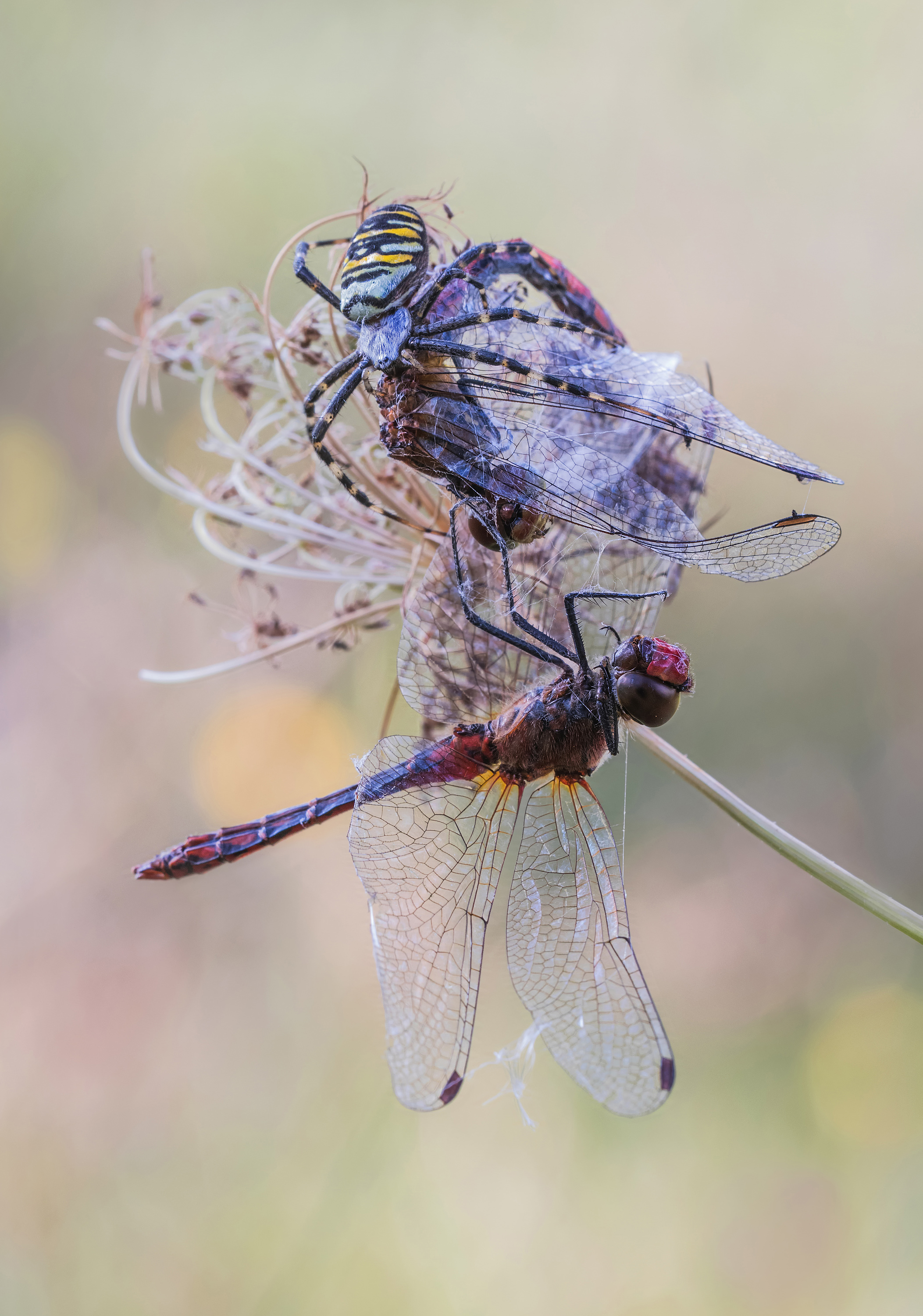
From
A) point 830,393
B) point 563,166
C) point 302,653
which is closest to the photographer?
point 302,653

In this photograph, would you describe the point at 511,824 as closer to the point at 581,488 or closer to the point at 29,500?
the point at 581,488

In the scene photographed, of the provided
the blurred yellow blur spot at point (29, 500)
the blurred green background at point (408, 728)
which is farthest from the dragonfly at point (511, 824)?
the blurred yellow blur spot at point (29, 500)

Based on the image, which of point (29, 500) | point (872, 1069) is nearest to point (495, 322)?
point (872, 1069)

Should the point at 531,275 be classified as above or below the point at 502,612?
above

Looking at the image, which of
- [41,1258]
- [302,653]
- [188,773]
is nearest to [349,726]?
[302,653]

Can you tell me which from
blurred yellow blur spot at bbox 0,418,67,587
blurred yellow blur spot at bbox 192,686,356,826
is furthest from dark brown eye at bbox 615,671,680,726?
blurred yellow blur spot at bbox 0,418,67,587

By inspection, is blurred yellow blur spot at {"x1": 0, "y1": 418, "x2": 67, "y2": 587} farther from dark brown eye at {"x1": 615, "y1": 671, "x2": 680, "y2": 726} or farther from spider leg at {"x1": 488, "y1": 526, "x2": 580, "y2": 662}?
dark brown eye at {"x1": 615, "y1": 671, "x2": 680, "y2": 726}

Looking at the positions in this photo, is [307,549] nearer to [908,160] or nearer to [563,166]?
[563,166]
